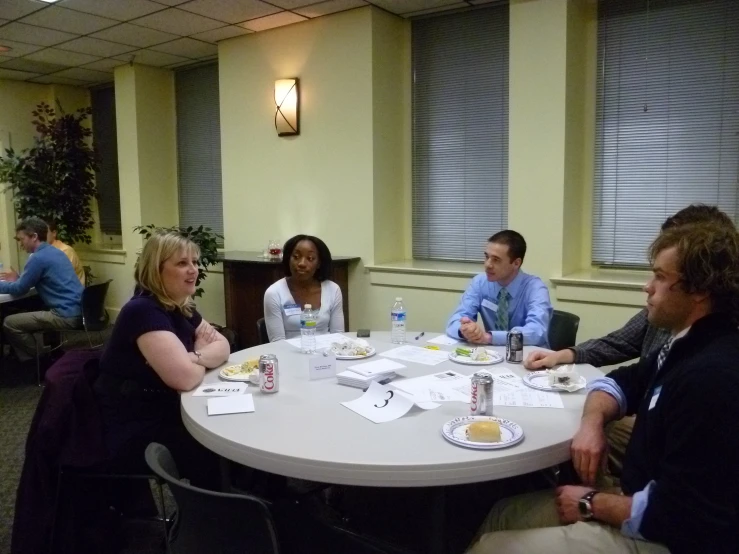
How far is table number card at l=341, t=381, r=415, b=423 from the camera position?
71.6 inches

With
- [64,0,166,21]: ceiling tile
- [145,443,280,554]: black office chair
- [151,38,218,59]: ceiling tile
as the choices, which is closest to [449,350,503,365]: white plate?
[145,443,280,554]: black office chair

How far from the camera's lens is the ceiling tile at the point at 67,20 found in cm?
442

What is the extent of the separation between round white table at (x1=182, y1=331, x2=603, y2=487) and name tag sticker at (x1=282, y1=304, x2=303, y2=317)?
1023 millimetres

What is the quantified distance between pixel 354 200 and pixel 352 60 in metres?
1.01

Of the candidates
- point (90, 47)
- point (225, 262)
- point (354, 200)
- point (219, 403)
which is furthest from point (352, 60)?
point (219, 403)

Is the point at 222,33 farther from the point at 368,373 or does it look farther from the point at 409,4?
the point at 368,373

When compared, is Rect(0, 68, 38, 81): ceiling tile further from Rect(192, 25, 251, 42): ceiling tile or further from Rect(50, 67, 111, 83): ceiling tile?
Rect(192, 25, 251, 42): ceiling tile

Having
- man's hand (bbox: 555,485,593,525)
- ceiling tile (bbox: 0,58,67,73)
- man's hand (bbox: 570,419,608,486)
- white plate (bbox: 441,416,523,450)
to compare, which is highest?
ceiling tile (bbox: 0,58,67,73)

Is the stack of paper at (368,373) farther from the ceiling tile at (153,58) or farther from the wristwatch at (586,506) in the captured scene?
the ceiling tile at (153,58)

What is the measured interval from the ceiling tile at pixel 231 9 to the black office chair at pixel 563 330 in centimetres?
293

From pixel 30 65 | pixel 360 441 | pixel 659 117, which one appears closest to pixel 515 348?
pixel 360 441

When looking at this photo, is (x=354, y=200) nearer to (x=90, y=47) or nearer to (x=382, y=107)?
(x=382, y=107)

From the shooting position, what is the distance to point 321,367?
221cm

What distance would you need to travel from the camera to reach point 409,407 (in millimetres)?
1861
